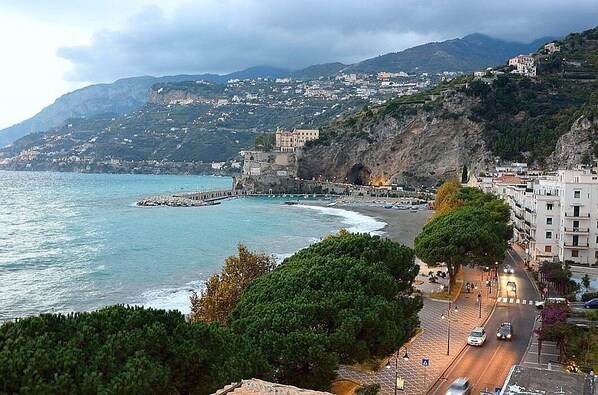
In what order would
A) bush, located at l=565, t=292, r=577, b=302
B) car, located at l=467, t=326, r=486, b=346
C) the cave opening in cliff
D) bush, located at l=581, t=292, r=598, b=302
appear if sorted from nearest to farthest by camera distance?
car, located at l=467, t=326, r=486, b=346 → bush, located at l=581, t=292, r=598, b=302 → bush, located at l=565, t=292, r=577, b=302 → the cave opening in cliff

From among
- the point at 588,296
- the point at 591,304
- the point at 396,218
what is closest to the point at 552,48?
the point at 396,218

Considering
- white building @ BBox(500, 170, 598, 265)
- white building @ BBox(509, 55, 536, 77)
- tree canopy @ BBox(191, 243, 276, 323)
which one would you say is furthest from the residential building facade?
tree canopy @ BBox(191, 243, 276, 323)

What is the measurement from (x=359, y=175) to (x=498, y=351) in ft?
323

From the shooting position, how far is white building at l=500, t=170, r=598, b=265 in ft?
103

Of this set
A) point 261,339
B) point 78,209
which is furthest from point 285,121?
point 261,339

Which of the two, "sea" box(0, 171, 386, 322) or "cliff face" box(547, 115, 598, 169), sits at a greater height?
"cliff face" box(547, 115, 598, 169)

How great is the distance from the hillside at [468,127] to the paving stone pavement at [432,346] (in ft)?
185

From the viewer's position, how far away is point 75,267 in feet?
134

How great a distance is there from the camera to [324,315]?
45.9 ft

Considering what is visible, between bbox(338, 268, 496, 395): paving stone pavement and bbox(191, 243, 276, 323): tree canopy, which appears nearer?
bbox(338, 268, 496, 395): paving stone pavement

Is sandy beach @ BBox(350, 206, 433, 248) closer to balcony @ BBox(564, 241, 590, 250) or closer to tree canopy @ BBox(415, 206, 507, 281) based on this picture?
balcony @ BBox(564, 241, 590, 250)

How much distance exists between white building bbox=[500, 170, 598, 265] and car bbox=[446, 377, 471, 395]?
20174 millimetres

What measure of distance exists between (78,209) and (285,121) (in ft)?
404

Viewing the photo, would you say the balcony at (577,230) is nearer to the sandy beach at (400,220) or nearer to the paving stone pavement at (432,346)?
the paving stone pavement at (432,346)
